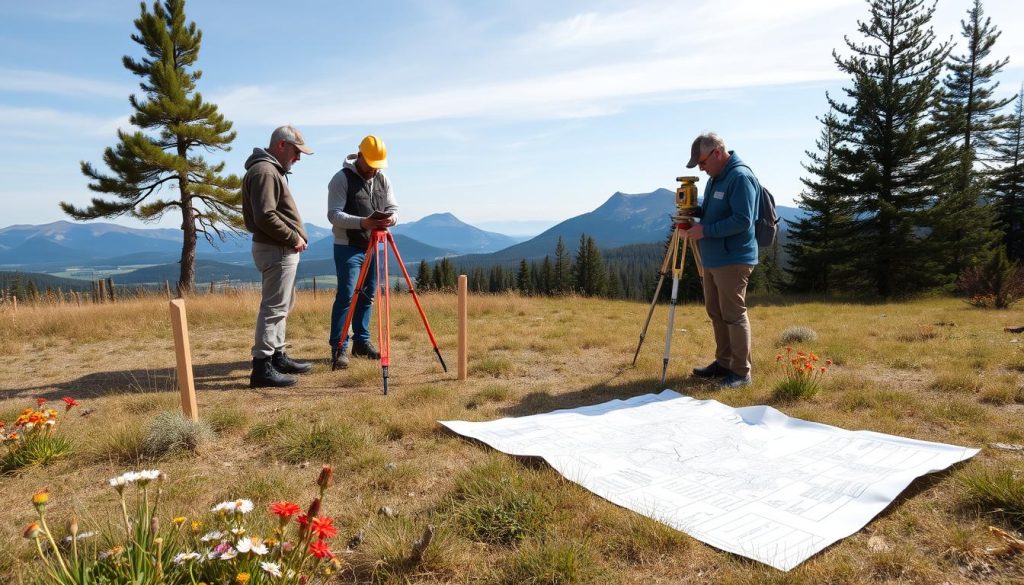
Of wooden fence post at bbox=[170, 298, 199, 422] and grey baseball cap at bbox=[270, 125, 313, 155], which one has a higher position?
grey baseball cap at bbox=[270, 125, 313, 155]

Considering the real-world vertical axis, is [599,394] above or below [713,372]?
below

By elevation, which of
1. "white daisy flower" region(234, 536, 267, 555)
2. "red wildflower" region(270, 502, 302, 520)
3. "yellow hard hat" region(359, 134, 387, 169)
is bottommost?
A: "white daisy flower" region(234, 536, 267, 555)

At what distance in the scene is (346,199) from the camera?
611 centimetres

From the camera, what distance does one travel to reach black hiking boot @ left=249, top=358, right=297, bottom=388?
548cm

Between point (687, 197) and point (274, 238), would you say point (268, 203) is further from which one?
point (687, 197)

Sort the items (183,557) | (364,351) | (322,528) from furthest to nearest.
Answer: (364,351), (183,557), (322,528)

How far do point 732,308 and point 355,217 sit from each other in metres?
3.95

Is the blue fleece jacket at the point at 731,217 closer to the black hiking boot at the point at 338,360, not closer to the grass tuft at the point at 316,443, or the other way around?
the grass tuft at the point at 316,443

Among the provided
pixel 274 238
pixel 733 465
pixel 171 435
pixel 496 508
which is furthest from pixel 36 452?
pixel 733 465

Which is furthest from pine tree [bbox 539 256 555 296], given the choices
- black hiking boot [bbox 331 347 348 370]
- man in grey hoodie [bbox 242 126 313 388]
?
man in grey hoodie [bbox 242 126 313 388]

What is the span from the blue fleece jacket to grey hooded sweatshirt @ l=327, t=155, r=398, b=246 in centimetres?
314

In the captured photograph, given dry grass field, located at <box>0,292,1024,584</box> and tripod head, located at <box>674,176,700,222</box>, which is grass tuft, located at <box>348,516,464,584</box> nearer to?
dry grass field, located at <box>0,292,1024,584</box>

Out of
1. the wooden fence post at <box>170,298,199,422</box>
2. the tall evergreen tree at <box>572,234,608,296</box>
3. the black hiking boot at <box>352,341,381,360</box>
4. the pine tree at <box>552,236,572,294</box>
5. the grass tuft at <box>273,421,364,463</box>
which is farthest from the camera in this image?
the pine tree at <box>552,236,572,294</box>

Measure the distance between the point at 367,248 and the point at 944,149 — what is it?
22.3 m
